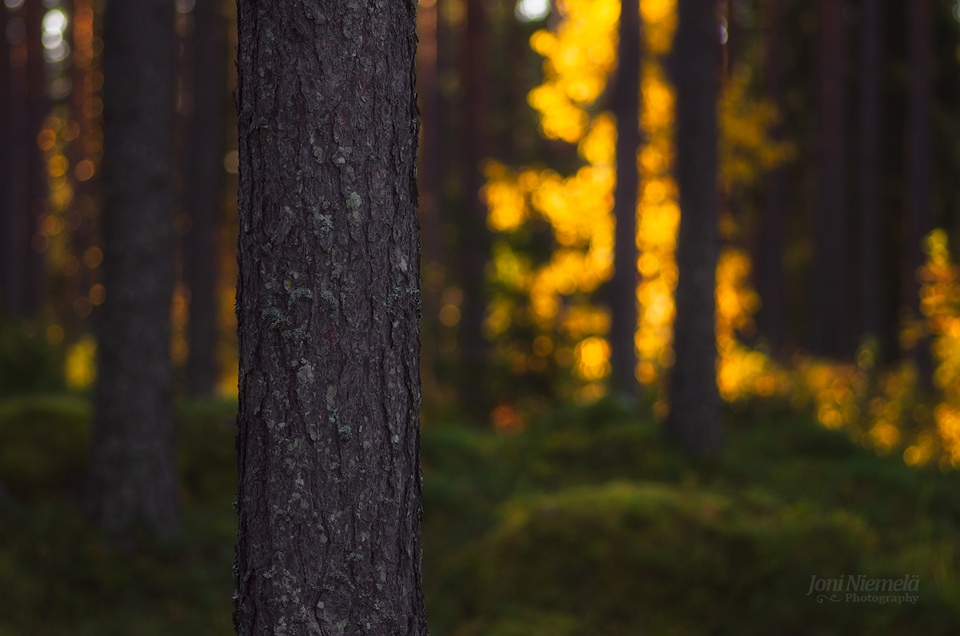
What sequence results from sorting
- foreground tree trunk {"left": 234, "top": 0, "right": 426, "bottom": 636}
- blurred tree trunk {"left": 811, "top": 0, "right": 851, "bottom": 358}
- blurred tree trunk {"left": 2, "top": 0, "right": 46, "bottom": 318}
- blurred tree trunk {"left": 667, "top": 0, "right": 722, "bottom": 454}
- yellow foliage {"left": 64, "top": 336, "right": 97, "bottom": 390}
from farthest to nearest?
1. blurred tree trunk {"left": 811, "top": 0, "right": 851, "bottom": 358}
2. blurred tree trunk {"left": 2, "top": 0, "right": 46, "bottom": 318}
3. yellow foliage {"left": 64, "top": 336, "right": 97, "bottom": 390}
4. blurred tree trunk {"left": 667, "top": 0, "right": 722, "bottom": 454}
5. foreground tree trunk {"left": 234, "top": 0, "right": 426, "bottom": 636}

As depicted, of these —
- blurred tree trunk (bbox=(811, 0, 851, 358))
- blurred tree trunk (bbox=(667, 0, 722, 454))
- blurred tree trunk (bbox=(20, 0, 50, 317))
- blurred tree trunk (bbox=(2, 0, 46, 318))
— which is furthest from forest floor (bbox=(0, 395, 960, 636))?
blurred tree trunk (bbox=(20, 0, 50, 317))

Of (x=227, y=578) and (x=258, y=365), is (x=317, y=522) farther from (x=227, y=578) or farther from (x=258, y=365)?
(x=227, y=578)

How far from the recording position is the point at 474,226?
13852 mm

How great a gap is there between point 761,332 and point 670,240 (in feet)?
42.3

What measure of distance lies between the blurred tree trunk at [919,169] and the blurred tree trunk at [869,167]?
0.93 m

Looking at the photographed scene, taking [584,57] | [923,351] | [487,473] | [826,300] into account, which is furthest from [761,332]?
[487,473]

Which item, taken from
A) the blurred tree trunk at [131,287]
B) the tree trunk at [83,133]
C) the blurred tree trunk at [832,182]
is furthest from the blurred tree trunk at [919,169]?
the tree trunk at [83,133]

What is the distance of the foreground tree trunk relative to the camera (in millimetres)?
2270

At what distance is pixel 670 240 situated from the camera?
14523 mm

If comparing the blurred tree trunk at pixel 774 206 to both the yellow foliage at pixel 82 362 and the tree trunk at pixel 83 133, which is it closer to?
the yellow foliage at pixel 82 362

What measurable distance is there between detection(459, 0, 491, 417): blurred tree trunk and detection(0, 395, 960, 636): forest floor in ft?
18.3

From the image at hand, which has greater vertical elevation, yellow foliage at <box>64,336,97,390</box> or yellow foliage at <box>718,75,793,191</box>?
yellow foliage at <box>718,75,793,191</box>

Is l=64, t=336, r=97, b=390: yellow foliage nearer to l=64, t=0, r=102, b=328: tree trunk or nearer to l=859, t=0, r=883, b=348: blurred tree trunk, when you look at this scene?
l=64, t=0, r=102, b=328: tree trunk

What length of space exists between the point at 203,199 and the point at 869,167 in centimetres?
1478
